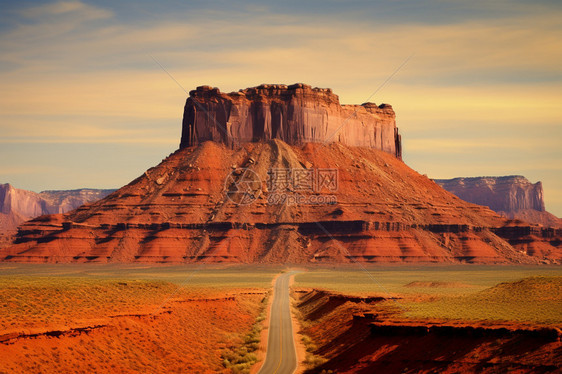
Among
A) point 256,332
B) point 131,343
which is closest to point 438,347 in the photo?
point 131,343

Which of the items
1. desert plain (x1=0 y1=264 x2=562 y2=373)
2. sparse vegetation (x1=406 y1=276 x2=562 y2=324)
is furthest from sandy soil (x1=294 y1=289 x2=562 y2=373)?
sparse vegetation (x1=406 y1=276 x2=562 y2=324)

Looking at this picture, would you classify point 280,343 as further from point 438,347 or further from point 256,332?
point 438,347

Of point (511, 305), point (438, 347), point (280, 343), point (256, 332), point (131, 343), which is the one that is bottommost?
point (280, 343)

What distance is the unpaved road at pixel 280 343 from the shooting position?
157 feet

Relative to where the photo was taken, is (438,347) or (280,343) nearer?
(438,347)

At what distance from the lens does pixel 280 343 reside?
193 feet

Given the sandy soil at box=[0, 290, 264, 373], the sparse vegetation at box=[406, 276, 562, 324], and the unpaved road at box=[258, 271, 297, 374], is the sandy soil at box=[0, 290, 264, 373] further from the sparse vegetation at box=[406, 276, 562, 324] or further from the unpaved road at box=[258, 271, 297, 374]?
the sparse vegetation at box=[406, 276, 562, 324]

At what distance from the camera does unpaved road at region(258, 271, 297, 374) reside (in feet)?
157

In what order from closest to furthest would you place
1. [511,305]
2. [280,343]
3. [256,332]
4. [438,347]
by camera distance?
[438,347] < [511,305] < [280,343] < [256,332]

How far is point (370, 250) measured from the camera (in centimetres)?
18525

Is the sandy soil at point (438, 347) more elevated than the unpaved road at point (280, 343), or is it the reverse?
the sandy soil at point (438, 347)

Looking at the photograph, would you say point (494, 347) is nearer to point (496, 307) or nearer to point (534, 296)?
point (496, 307)

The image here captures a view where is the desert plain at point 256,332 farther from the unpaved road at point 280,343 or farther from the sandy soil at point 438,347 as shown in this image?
the unpaved road at point 280,343

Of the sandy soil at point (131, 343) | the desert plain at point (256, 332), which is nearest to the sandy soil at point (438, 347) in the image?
the desert plain at point (256, 332)
